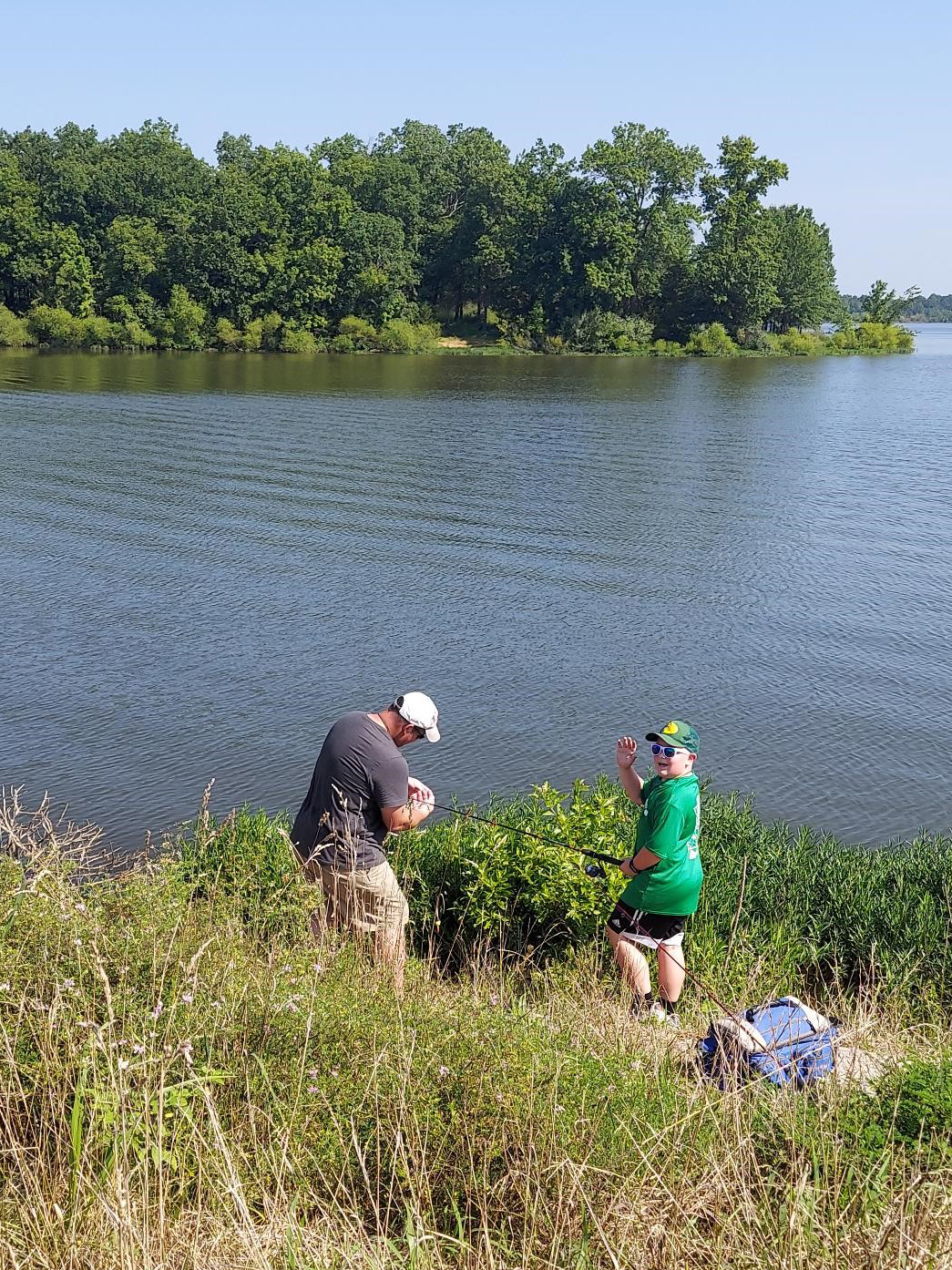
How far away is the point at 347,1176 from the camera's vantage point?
4.15 metres

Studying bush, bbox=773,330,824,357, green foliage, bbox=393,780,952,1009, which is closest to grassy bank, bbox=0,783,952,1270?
green foliage, bbox=393,780,952,1009

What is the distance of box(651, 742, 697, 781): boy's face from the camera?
6320mm

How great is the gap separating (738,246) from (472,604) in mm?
73153

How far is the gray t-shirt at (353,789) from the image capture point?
621 cm

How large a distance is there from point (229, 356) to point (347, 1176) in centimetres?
6724

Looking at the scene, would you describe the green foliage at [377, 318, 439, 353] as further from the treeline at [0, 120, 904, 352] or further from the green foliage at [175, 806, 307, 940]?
the green foliage at [175, 806, 307, 940]

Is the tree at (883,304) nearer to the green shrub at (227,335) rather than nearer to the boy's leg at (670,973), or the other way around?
the green shrub at (227,335)

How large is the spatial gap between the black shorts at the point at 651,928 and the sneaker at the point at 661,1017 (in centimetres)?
36

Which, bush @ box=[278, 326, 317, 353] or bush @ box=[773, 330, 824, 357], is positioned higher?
bush @ box=[773, 330, 824, 357]

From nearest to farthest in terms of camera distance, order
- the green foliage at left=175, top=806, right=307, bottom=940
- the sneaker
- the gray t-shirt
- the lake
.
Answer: the sneaker < the green foliage at left=175, top=806, right=307, bottom=940 < the gray t-shirt < the lake

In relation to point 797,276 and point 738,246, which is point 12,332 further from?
point 797,276

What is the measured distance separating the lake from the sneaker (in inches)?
198

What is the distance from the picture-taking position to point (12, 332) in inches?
2608

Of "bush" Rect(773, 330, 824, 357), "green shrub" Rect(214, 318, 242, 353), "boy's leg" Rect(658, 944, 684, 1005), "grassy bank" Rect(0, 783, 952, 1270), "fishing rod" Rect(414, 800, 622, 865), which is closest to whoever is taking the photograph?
"grassy bank" Rect(0, 783, 952, 1270)
